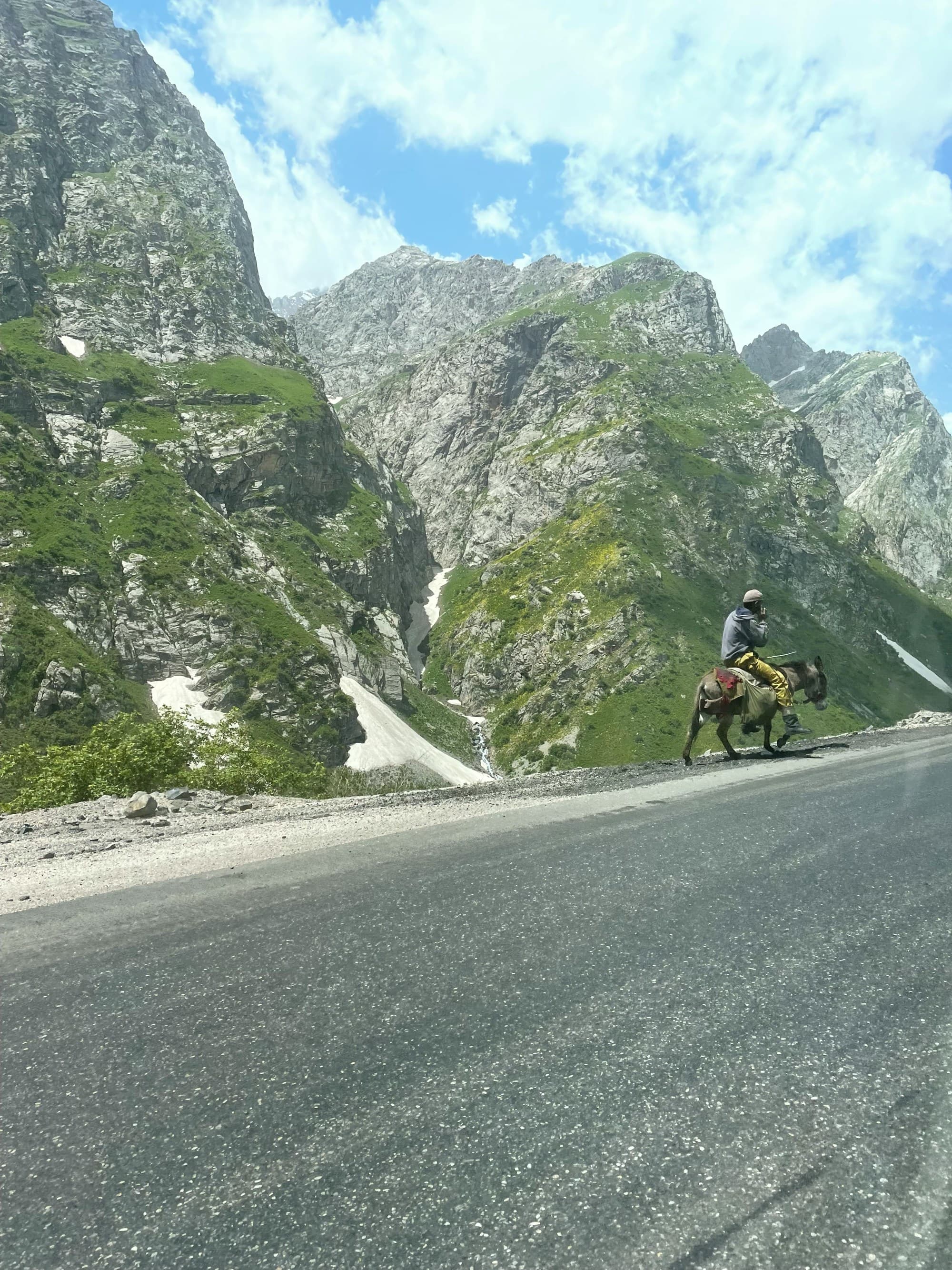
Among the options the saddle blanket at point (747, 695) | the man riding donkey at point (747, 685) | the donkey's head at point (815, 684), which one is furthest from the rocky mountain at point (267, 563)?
the donkey's head at point (815, 684)

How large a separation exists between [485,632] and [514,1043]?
183 meters

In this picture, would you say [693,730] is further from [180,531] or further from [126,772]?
[180,531]

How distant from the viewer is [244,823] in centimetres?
1112

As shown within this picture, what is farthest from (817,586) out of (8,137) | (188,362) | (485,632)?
(8,137)

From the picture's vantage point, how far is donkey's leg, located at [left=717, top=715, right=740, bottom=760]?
51.8 feet

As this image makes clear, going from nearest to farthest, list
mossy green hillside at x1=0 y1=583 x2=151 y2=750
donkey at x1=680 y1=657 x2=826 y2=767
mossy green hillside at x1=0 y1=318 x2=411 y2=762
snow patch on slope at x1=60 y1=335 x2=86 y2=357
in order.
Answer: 1. donkey at x1=680 y1=657 x2=826 y2=767
2. mossy green hillside at x1=0 y1=583 x2=151 y2=750
3. mossy green hillside at x1=0 y1=318 x2=411 y2=762
4. snow patch on slope at x1=60 y1=335 x2=86 y2=357

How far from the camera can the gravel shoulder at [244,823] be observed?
8016 millimetres

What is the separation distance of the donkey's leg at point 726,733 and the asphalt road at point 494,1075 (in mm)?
9492

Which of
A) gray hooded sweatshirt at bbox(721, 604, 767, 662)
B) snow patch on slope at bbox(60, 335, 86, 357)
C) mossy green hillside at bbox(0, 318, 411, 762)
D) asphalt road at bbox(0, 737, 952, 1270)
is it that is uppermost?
snow patch on slope at bbox(60, 335, 86, 357)

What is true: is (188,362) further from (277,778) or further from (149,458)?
(277,778)

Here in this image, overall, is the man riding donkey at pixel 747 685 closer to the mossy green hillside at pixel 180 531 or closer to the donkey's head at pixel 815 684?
the donkey's head at pixel 815 684

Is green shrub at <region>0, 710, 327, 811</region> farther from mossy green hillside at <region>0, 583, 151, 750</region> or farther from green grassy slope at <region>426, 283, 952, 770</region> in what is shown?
green grassy slope at <region>426, 283, 952, 770</region>

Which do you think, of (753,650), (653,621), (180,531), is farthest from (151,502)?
(753,650)

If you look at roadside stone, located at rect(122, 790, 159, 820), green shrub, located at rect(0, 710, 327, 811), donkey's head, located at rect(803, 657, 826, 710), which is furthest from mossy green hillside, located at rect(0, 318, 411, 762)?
donkey's head, located at rect(803, 657, 826, 710)
